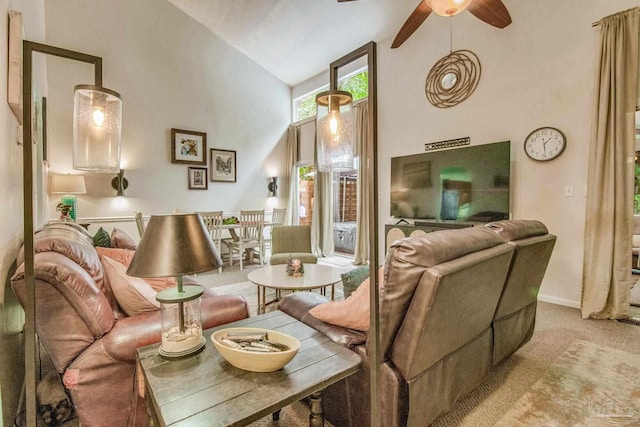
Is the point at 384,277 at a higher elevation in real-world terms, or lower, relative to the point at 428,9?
lower

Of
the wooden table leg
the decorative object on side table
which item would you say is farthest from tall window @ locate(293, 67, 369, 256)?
the wooden table leg

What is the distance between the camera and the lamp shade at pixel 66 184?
4207mm

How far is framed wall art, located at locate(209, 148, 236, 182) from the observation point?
19.9 ft

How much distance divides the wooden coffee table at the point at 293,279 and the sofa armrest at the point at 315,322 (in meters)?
0.71

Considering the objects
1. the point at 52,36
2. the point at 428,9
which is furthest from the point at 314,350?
the point at 52,36

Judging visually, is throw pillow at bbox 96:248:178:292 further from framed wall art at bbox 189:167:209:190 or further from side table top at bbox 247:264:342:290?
framed wall art at bbox 189:167:209:190

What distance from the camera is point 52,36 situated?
448 centimetres

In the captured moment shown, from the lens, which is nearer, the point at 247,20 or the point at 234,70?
the point at 247,20

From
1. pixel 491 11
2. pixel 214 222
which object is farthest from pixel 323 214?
pixel 491 11

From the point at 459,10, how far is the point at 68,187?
16.8ft

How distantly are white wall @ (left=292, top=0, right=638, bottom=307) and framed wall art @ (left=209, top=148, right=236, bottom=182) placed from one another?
4.03 m

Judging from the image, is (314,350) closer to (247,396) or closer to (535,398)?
(247,396)

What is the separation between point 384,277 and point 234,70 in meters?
6.27

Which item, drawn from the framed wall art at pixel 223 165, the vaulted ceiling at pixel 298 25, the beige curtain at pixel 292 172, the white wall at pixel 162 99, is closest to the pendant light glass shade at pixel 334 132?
the vaulted ceiling at pixel 298 25
